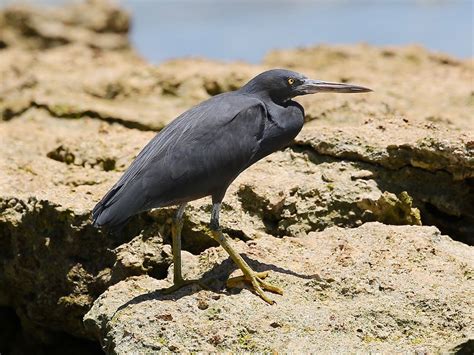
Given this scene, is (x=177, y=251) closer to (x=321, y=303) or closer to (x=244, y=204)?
(x=244, y=204)

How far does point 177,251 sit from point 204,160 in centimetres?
60

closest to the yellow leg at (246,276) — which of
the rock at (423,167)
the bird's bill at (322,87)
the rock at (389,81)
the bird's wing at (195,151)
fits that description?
the bird's wing at (195,151)

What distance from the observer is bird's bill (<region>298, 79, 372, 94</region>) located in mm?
6000

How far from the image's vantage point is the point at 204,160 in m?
5.38

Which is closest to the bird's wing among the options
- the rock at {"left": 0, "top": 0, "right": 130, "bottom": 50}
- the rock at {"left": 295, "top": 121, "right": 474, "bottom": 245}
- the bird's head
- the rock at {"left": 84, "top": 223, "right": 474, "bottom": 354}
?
the bird's head

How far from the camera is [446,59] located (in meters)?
10.5

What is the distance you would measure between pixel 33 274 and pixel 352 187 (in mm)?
2347

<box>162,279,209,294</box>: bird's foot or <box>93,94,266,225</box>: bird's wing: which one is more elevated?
<box>93,94,266,225</box>: bird's wing

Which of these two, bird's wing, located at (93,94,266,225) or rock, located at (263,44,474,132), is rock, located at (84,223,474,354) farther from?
rock, located at (263,44,474,132)

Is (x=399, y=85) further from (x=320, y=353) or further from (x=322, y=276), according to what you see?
(x=320, y=353)

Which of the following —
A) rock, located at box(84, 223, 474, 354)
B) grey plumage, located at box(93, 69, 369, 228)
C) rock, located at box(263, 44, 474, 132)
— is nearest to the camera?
rock, located at box(84, 223, 474, 354)

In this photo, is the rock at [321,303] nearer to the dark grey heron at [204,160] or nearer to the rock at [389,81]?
the dark grey heron at [204,160]

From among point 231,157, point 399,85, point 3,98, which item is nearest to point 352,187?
point 231,157

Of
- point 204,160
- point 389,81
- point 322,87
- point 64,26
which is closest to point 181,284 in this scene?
point 204,160
